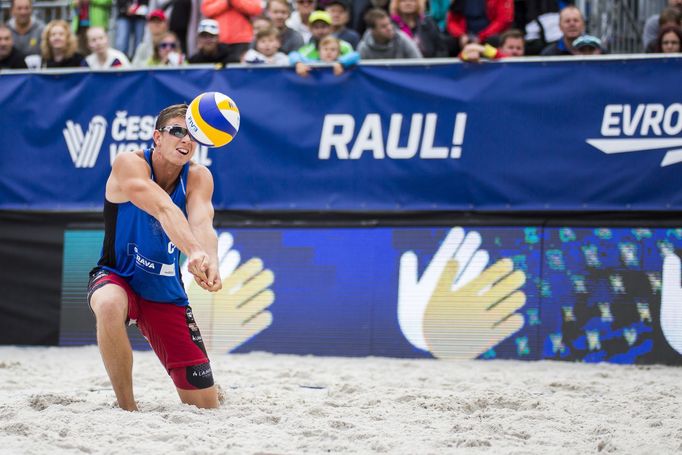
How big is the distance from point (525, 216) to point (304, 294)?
199 cm

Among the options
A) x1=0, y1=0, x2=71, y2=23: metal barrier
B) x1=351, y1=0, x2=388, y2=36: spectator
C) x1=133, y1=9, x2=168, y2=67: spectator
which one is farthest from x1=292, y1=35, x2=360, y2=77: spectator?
x1=0, y1=0, x2=71, y2=23: metal barrier

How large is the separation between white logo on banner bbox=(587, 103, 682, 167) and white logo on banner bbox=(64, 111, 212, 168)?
362cm

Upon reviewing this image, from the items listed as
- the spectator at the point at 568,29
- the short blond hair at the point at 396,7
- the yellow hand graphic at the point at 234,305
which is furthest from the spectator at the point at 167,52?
the spectator at the point at 568,29

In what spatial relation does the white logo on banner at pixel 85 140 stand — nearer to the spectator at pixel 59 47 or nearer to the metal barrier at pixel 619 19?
the spectator at pixel 59 47

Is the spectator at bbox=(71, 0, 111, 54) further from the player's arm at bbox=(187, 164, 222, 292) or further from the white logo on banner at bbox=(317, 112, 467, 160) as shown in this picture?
the player's arm at bbox=(187, 164, 222, 292)

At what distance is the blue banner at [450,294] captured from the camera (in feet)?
27.6

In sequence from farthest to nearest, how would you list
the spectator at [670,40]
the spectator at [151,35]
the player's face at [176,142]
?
the spectator at [151,35]
the spectator at [670,40]
the player's face at [176,142]

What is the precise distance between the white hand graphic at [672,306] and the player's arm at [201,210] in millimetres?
4015

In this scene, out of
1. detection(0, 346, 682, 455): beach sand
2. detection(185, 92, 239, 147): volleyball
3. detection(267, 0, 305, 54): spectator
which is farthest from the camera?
detection(267, 0, 305, 54): spectator

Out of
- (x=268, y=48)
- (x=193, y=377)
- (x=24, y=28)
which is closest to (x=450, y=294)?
(x=268, y=48)

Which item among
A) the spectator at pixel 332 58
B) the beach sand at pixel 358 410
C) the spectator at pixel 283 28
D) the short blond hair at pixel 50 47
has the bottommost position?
the beach sand at pixel 358 410

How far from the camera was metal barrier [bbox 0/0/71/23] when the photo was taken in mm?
13578

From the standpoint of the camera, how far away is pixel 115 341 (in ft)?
18.9

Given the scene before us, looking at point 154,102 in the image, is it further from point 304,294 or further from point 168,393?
point 168,393
